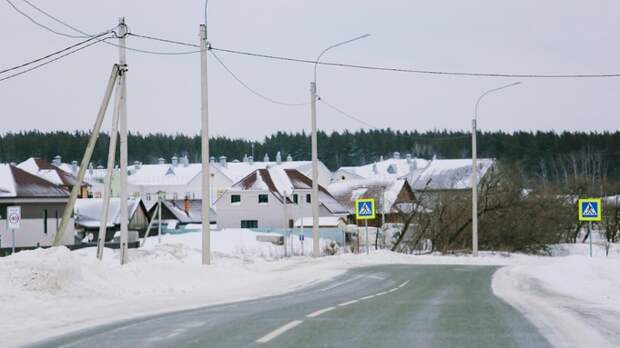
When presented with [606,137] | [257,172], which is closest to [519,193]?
[257,172]

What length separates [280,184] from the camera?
9850 centimetres

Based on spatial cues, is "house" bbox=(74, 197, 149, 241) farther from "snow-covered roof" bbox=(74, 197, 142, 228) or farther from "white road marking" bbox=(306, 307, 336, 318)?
"white road marking" bbox=(306, 307, 336, 318)

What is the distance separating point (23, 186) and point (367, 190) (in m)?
55.7

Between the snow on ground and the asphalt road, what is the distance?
0.40 m

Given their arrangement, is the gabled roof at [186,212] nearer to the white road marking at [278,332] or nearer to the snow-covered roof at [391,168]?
the snow-covered roof at [391,168]

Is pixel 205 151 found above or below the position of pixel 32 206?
above

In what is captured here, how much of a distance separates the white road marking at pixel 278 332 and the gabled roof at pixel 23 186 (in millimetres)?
49940

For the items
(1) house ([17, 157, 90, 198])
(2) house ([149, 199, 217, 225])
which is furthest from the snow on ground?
(2) house ([149, 199, 217, 225])

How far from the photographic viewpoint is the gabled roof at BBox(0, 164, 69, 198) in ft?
193

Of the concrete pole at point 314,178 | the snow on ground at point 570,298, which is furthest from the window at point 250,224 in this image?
the snow on ground at point 570,298

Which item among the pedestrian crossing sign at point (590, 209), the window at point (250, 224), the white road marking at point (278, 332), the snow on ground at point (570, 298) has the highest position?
the pedestrian crossing sign at point (590, 209)

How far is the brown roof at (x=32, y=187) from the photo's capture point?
195 feet

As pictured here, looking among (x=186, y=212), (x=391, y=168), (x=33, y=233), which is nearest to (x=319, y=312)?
(x=33, y=233)

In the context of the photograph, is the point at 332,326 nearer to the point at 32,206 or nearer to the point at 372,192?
the point at 32,206
